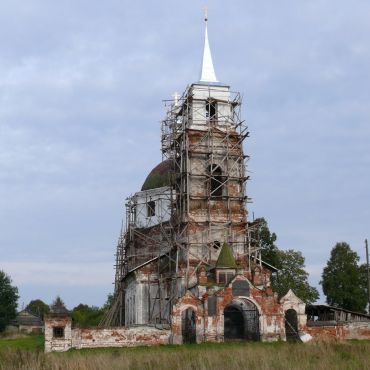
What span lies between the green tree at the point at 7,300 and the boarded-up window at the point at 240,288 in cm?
3180

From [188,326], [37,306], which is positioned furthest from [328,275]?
[37,306]

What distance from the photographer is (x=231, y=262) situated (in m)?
30.8

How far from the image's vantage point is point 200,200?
33938 mm

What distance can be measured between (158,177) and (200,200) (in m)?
9.01

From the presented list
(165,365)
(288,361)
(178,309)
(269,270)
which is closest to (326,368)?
(288,361)

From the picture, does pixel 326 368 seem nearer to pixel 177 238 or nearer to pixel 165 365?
pixel 165 365

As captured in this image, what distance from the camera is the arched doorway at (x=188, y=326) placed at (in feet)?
95.3

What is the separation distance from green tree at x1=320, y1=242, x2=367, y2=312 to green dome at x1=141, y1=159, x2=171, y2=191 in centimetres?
1477

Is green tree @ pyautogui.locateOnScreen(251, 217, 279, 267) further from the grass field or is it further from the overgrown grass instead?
the grass field

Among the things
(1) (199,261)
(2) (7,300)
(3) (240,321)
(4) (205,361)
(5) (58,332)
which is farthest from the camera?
(2) (7,300)

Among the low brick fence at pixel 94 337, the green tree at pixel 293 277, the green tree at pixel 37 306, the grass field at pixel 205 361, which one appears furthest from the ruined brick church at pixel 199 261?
the green tree at pixel 37 306

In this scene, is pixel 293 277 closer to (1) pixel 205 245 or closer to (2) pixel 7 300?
(1) pixel 205 245

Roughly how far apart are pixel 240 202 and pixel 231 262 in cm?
497

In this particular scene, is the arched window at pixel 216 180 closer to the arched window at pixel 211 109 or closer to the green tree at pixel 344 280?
the arched window at pixel 211 109
